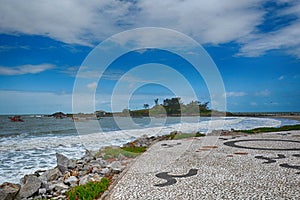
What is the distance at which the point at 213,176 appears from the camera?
764 centimetres

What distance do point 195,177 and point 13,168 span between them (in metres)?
9.28

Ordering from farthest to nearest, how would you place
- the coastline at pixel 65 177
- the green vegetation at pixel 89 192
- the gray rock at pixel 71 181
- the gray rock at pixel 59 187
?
the gray rock at pixel 71 181, the gray rock at pixel 59 187, the coastline at pixel 65 177, the green vegetation at pixel 89 192

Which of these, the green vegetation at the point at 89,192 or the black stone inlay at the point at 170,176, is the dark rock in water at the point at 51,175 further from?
the black stone inlay at the point at 170,176

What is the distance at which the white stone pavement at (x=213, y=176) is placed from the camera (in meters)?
6.14

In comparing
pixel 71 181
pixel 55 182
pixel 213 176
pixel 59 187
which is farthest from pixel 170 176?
pixel 55 182

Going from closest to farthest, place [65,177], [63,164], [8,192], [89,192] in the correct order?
[89,192] < [8,192] < [65,177] < [63,164]

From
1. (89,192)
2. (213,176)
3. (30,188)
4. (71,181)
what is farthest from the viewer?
(71,181)

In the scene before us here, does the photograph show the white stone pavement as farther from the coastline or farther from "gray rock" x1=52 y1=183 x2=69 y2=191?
"gray rock" x1=52 y1=183 x2=69 y2=191

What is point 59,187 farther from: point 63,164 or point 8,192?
point 63,164

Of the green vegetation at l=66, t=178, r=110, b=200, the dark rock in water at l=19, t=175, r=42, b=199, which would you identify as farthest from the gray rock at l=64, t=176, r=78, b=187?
the green vegetation at l=66, t=178, r=110, b=200

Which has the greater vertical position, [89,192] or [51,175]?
[89,192]

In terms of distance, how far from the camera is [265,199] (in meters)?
5.66

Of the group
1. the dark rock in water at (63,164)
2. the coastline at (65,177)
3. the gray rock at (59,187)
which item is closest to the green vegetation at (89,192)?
the coastline at (65,177)

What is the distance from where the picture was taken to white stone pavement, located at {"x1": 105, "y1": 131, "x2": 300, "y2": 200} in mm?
6141
